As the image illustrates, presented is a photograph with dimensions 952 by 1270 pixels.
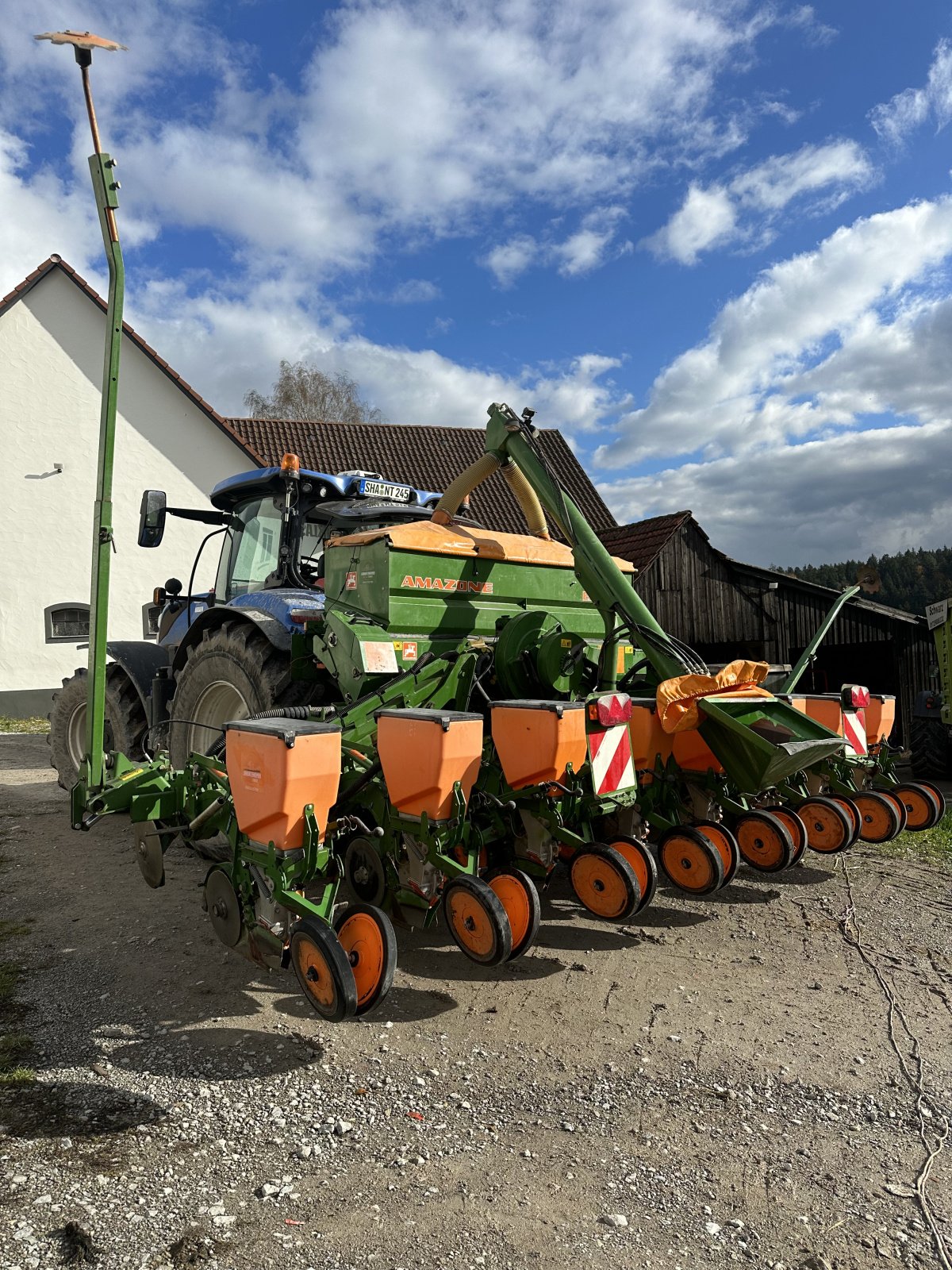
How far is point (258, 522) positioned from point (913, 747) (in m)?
8.00

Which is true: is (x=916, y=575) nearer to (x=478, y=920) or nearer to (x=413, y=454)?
(x=413, y=454)

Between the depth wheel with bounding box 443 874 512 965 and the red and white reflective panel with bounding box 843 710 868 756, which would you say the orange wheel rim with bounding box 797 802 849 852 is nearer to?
A: the red and white reflective panel with bounding box 843 710 868 756

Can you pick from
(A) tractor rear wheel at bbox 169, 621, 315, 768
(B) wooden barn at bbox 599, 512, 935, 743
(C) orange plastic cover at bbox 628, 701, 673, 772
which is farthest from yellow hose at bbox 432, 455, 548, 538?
(B) wooden barn at bbox 599, 512, 935, 743

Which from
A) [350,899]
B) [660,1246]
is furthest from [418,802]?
[660,1246]

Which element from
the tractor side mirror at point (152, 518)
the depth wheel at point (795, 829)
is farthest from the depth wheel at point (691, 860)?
the tractor side mirror at point (152, 518)

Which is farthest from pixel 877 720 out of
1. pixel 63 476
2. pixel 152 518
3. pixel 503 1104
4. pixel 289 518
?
pixel 63 476

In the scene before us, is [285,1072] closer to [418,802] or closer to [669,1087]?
[418,802]

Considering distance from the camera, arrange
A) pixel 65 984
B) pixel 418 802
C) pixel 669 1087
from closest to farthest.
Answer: pixel 669 1087
pixel 418 802
pixel 65 984

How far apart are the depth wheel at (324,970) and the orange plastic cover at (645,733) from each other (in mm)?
1835

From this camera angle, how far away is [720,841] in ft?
13.4

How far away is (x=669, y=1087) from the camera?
2.83 meters

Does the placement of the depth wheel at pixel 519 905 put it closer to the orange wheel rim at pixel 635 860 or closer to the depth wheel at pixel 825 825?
the orange wheel rim at pixel 635 860

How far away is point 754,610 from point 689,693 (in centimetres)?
1092

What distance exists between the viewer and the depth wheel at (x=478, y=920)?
2922 mm
